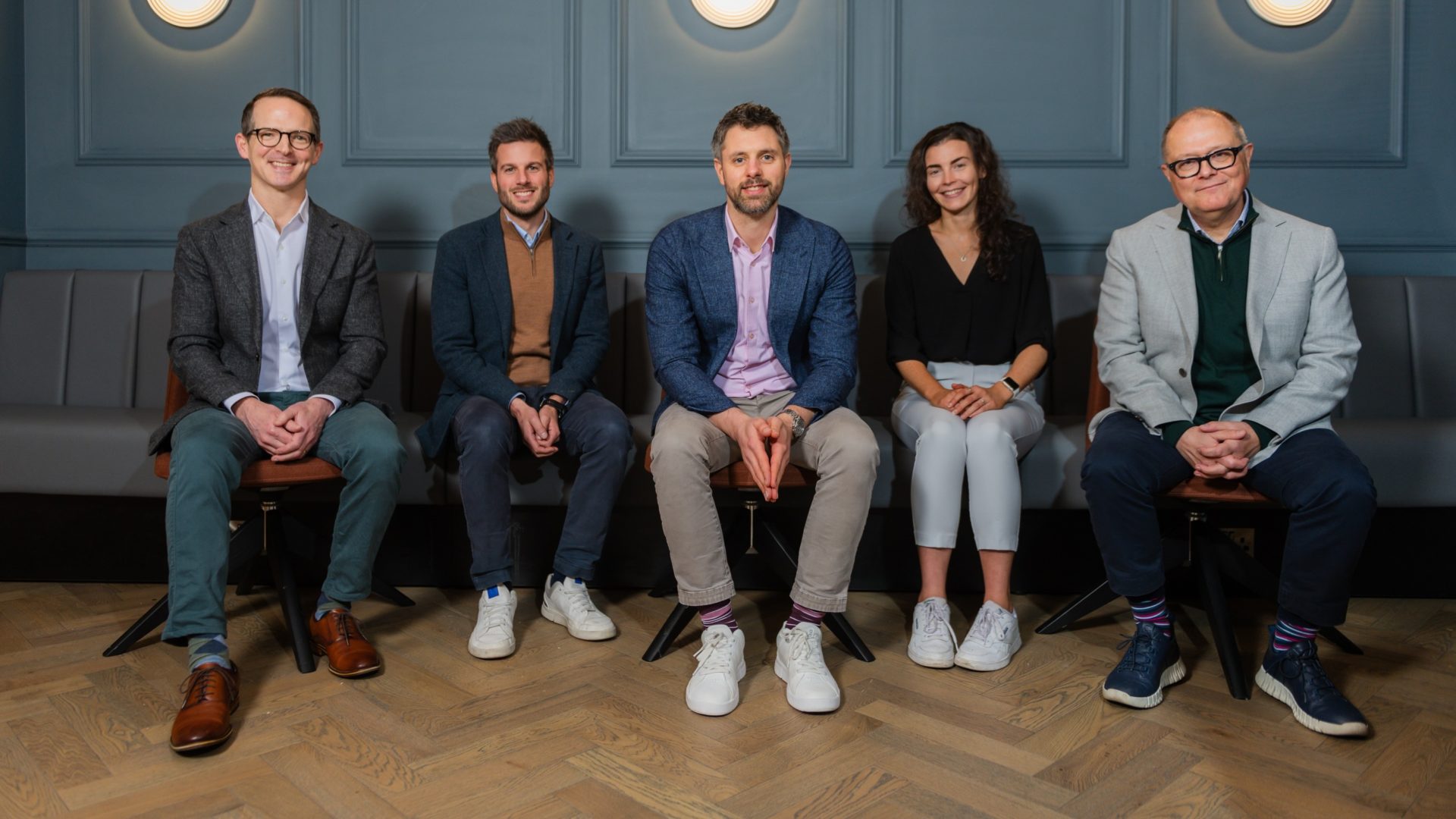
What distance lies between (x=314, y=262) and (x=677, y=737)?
1.40 meters

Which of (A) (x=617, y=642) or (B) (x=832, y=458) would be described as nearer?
(B) (x=832, y=458)

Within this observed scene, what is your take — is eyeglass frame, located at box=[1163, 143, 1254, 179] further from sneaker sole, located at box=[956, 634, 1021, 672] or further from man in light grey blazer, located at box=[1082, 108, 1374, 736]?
sneaker sole, located at box=[956, 634, 1021, 672]

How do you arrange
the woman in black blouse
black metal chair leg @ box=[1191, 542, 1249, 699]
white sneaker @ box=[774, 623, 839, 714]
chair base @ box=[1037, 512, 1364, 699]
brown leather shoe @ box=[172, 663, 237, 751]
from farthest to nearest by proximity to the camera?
the woman in black blouse → chair base @ box=[1037, 512, 1364, 699] → black metal chair leg @ box=[1191, 542, 1249, 699] → white sneaker @ box=[774, 623, 839, 714] → brown leather shoe @ box=[172, 663, 237, 751]

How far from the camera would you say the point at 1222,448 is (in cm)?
202

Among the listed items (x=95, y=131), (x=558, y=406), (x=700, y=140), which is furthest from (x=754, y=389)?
(x=95, y=131)

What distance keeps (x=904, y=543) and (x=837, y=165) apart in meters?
1.30

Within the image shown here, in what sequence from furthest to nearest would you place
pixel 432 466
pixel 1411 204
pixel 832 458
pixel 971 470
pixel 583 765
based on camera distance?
pixel 1411 204, pixel 432 466, pixel 971 470, pixel 832 458, pixel 583 765

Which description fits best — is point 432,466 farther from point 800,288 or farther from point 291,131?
point 800,288

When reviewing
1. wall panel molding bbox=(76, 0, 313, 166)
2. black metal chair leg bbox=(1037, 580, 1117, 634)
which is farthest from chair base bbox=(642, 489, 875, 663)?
wall panel molding bbox=(76, 0, 313, 166)

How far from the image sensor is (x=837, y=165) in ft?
10.8

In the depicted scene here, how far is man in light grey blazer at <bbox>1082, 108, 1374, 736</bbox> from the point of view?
1915 mm

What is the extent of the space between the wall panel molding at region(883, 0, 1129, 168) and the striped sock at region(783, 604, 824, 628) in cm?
174

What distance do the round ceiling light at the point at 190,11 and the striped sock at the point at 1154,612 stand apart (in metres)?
3.27

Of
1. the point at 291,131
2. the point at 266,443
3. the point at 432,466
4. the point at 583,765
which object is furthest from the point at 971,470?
the point at 291,131
